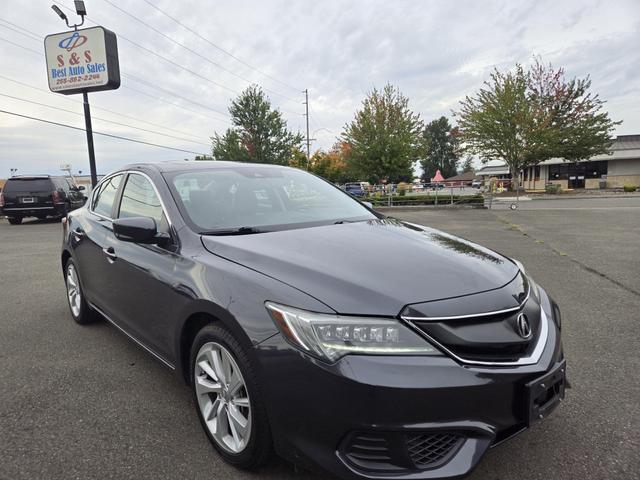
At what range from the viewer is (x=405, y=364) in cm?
171

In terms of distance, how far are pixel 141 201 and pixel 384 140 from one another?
29.3m

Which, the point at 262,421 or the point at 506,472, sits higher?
the point at 262,421

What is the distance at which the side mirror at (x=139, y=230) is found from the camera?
2.63 meters

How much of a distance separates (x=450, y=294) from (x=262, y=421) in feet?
3.21

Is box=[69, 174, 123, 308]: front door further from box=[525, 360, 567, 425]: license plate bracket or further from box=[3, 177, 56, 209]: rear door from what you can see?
box=[3, 177, 56, 209]: rear door

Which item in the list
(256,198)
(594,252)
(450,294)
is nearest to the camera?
(450,294)

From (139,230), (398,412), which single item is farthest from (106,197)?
(398,412)

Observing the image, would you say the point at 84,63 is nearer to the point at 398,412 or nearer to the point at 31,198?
the point at 31,198

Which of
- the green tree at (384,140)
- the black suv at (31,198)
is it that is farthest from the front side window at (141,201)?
the green tree at (384,140)

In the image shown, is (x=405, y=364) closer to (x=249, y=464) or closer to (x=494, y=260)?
(x=249, y=464)

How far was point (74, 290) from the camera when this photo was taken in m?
4.53

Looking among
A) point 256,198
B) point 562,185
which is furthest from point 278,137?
point 256,198

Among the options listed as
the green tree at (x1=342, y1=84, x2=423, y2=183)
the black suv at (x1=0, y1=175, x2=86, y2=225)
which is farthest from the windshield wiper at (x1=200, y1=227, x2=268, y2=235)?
the green tree at (x1=342, y1=84, x2=423, y2=183)

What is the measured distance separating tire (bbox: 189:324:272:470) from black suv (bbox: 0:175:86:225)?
16135 mm
